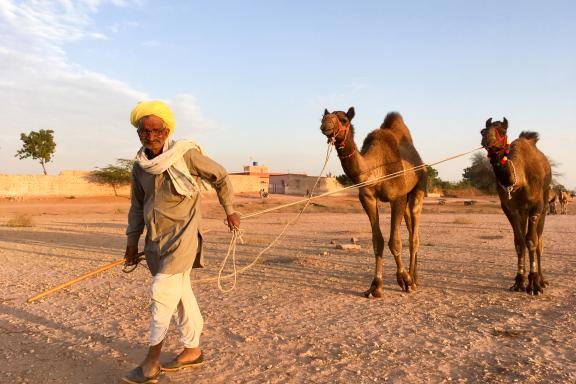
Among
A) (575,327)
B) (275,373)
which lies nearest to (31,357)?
(275,373)

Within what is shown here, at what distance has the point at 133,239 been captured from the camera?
151 inches

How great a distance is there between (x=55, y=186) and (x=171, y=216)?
4386 centimetres

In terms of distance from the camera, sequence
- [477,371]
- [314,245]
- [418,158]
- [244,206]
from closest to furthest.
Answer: [477,371], [418,158], [314,245], [244,206]

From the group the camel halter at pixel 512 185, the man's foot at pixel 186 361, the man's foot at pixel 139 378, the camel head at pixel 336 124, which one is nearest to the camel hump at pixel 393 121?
the camel head at pixel 336 124

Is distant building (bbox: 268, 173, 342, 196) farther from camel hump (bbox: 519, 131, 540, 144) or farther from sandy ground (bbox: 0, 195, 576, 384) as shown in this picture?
sandy ground (bbox: 0, 195, 576, 384)

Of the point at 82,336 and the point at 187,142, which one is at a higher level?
the point at 187,142

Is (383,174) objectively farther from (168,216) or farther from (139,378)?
(139,378)

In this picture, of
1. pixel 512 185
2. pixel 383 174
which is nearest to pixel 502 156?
pixel 512 185

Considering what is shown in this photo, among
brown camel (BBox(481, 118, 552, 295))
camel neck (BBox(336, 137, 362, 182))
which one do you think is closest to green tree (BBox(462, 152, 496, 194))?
brown camel (BBox(481, 118, 552, 295))

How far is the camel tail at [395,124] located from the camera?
24.1ft

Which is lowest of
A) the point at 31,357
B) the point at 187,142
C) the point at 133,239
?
the point at 31,357

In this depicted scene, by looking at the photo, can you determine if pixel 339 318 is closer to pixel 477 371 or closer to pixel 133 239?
pixel 477 371

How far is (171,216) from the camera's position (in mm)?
3477

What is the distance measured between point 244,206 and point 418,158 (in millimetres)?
25906
